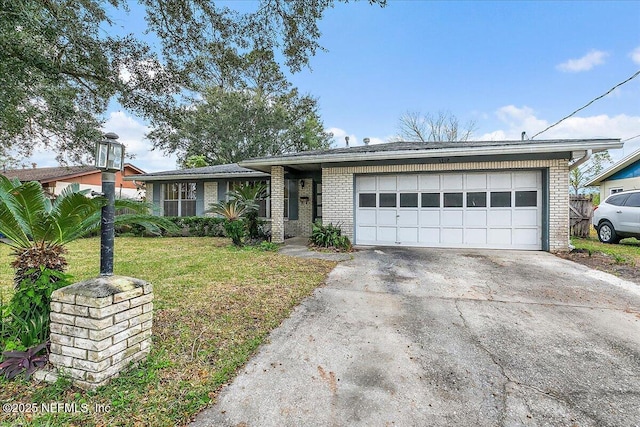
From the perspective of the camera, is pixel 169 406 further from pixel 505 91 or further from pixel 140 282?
pixel 505 91

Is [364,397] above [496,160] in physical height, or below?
below

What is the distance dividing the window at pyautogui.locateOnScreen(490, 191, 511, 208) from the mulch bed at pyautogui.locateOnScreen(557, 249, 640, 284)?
1730 mm

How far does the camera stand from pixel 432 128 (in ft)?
82.4

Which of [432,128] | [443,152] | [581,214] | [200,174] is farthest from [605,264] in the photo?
[432,128]

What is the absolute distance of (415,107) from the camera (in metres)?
24.6

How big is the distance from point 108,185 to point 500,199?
876 cm

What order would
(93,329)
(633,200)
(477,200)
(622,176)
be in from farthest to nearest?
(622,176) < (633,200) < (477,200) < (93,329)

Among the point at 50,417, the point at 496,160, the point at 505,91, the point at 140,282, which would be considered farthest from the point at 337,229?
the point at 505,91

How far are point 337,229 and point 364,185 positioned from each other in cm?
161

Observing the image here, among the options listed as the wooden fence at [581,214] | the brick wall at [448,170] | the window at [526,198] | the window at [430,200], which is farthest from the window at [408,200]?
the wooden fence at [581,214]

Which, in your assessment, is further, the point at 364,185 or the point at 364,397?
the point at 364,185

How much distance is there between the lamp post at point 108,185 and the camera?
2441mm

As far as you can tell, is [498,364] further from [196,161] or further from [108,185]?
[196,161]

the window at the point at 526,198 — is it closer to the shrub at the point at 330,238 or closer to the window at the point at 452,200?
the window at the point at 452,200
